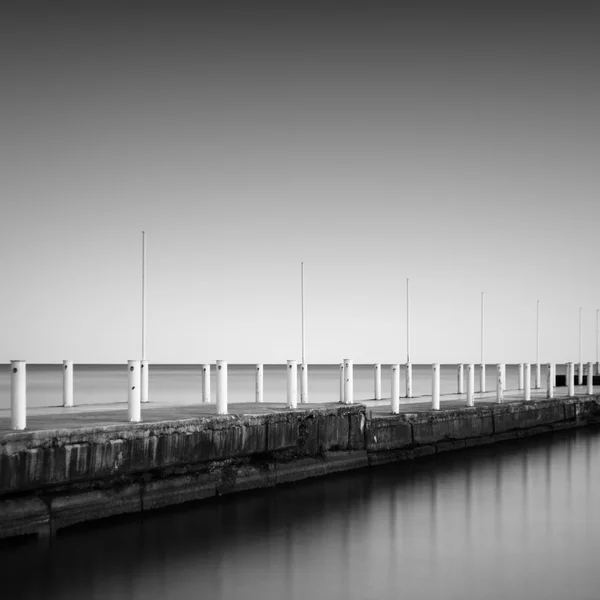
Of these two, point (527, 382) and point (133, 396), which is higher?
point (133, 396)

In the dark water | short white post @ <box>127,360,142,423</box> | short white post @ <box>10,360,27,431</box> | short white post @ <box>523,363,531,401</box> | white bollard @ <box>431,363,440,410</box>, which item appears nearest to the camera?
the dark water

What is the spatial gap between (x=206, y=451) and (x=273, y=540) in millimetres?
2354

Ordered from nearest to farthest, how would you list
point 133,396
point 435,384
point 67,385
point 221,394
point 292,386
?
point 133,396, point 221,394, point 292,386, point 67,385, point 435,384

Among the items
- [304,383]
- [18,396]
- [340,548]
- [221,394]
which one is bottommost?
[340,548]

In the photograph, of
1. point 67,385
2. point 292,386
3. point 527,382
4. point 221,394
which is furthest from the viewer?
point 527,382

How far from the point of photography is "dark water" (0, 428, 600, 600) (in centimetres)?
948

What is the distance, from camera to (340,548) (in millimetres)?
11578

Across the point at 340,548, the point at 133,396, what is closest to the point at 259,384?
the point at 133,396

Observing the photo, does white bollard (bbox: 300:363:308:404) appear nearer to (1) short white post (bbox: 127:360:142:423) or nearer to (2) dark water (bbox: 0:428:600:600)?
(2) dark water (bbox: 0:428:600:600)

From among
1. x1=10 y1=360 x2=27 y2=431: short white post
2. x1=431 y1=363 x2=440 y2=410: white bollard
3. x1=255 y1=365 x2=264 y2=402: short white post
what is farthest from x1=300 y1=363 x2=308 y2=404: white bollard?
x1=10 y1=360 x2=27 y2=431: short white post

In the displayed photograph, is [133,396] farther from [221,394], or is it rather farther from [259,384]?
[259,384]

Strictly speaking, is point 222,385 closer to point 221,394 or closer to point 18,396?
point 221,394

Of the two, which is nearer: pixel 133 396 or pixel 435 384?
pixel 133 396

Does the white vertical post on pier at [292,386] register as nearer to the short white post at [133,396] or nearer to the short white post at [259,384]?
the short white post at [133,396]
